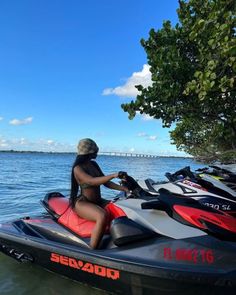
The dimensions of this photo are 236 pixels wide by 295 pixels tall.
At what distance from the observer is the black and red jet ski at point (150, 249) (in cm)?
352

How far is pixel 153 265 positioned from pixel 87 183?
1.29 meters

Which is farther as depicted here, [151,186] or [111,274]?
[151,186]

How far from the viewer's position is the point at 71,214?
4770 mm

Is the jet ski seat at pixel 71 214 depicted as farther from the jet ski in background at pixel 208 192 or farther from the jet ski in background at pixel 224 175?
the jet ski in background at pixel 224 175

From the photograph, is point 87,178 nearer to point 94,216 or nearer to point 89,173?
point 89,173

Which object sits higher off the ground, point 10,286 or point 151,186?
point 151,186

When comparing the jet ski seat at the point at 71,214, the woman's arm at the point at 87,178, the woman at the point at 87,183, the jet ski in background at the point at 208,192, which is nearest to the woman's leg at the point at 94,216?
the woman at the point at 87,183

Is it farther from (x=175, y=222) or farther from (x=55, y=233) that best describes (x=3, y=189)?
(x=175, y=222)

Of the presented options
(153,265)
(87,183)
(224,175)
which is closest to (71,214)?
(87,183)

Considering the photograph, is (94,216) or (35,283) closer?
(94,216)

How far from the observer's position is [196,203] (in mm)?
3877

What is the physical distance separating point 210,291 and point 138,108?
9053 millimetres

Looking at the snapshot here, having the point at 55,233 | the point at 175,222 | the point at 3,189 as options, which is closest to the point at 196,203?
the point at 175,222

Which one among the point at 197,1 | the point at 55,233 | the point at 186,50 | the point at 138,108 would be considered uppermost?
the point at 197,1
